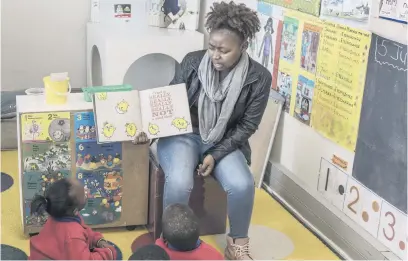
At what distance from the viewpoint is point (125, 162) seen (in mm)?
2381

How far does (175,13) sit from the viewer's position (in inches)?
140

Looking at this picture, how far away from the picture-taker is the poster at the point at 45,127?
223 centimetres

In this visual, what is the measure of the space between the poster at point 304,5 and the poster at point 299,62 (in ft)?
0.07

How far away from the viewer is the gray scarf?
231 centimetres

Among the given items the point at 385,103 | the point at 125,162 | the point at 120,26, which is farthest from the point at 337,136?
the point at 120,26

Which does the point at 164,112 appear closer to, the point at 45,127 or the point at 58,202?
the point at 45,127

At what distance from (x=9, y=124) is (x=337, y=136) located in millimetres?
1736

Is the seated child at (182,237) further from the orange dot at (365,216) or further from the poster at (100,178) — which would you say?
the orange dot at (365,216)

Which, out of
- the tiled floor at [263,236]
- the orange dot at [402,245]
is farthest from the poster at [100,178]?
the orange dot at [402,245]

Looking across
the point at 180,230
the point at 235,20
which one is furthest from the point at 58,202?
the point at 235,20

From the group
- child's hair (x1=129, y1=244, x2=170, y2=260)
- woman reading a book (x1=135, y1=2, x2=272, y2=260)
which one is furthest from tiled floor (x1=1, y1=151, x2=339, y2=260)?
child's hair (x1=129, y1=244, x2=170, y2=260)

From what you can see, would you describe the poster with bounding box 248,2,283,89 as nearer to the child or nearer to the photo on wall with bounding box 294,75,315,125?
the photo on wall with bounding box 294,75,315,125

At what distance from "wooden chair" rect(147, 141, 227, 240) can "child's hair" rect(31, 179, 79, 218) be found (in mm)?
550

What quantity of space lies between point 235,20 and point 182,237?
93 centimetres
